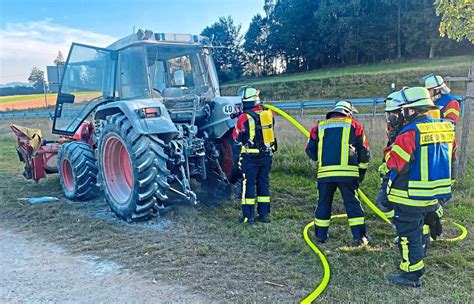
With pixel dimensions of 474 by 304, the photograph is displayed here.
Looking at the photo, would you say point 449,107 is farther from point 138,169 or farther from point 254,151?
point 138,169

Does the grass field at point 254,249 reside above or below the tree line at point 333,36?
below

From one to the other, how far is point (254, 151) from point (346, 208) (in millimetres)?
1419

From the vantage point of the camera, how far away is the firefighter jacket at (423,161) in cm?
338

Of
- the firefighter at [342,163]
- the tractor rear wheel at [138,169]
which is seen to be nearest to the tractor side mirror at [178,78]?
the tractor rear wheel at [138,169]

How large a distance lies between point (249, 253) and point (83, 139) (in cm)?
427

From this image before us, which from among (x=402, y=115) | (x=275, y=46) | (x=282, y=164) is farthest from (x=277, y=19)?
(x=402, y=115)

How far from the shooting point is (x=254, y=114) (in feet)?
17.1

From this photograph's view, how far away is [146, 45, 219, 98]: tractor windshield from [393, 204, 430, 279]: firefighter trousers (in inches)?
149

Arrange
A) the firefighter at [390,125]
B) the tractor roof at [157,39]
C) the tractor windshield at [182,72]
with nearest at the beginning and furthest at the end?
the firefighter at [390,125], the tractor roof at [157,39], the tractor windshield at [182,72]

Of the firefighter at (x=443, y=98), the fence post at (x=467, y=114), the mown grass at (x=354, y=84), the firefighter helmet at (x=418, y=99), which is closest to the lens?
the firefighter helmet at (x=418, y=99)

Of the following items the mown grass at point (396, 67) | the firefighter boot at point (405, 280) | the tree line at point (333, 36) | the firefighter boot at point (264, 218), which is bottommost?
the firefighter boot at point (405, 280)

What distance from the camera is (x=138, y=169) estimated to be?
481 cm

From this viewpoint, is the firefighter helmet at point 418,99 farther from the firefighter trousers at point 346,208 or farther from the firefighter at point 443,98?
the firefighter at point 443,98

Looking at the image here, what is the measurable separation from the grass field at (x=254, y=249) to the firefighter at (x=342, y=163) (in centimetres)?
25
